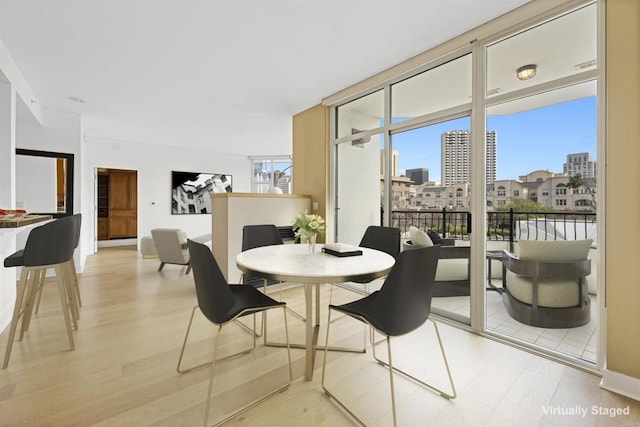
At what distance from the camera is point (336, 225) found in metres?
4.29

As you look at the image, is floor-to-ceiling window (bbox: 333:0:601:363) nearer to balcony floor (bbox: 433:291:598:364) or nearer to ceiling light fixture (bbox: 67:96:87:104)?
balcony floor (bbox: 433:291:598:364)

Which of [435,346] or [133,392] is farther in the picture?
[435,346]

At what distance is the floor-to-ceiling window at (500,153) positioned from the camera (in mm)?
2146

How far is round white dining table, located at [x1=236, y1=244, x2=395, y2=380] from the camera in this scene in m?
1.60

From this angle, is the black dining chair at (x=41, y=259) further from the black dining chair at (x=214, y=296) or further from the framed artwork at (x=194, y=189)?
the framed artwork at (x=194, y=189)

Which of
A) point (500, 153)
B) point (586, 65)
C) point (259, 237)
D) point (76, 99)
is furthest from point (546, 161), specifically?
point (76, 99)

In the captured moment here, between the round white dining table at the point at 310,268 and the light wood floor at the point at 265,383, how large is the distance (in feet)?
1.14

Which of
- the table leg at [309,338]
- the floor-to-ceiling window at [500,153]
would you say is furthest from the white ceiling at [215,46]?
the table leg at [309,338]

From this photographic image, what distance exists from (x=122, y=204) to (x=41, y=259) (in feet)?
24.0

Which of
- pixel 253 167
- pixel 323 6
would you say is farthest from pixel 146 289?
pixel 253 167

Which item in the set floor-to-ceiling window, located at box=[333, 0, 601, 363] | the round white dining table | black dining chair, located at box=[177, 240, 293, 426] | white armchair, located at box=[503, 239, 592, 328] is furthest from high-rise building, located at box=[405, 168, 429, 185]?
black dining chair, located at box=[177, 240, 293, 426]

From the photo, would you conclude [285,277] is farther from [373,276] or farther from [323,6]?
[323,6]

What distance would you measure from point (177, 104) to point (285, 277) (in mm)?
3980

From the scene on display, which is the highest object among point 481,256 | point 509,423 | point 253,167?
point 253,167
